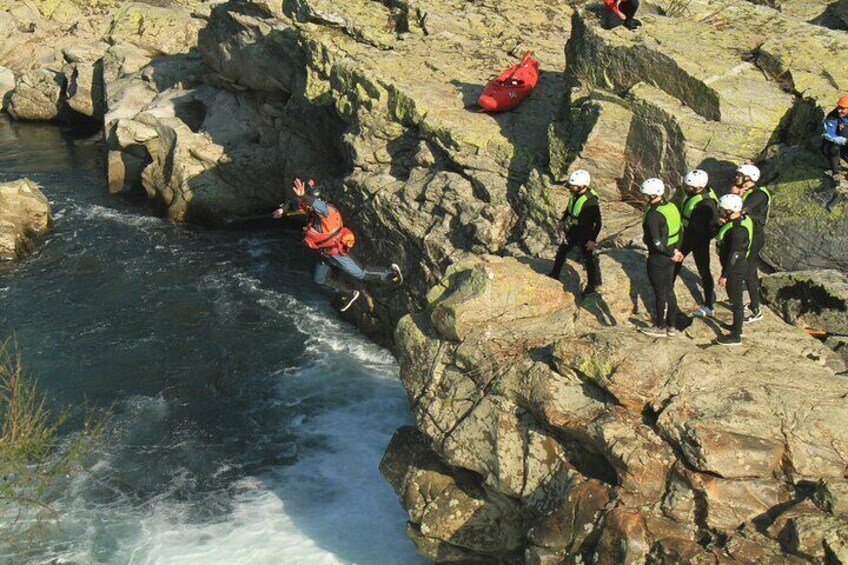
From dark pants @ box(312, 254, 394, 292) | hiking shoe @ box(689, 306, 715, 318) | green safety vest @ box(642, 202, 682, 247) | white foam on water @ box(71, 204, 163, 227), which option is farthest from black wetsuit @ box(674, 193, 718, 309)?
white foam on water @ box(71, 204, 163, 227)

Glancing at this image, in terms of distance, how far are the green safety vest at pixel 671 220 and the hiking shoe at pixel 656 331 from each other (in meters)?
1.25

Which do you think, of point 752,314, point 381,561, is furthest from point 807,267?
point 381,561

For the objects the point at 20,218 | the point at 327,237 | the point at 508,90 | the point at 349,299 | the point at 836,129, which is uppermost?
the point at 836,129

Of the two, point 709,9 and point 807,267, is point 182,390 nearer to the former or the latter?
point 807,267

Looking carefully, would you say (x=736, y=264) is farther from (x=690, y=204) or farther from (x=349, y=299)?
(x=349, y=299)

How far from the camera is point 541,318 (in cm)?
1308

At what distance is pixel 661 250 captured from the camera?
475 inches

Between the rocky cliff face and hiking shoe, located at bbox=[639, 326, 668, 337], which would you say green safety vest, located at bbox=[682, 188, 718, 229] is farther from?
hiking shoe, located at bbox=[639, 326, 668, 337]

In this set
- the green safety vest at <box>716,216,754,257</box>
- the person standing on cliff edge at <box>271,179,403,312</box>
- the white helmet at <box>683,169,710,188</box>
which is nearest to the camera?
the green safety vest at <box>716,216,754,257</box>

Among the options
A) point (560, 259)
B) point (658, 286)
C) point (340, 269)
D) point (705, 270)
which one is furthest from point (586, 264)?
point (340, 269)

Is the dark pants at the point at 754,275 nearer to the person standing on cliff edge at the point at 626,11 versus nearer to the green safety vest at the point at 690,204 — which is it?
the green safety vest at the point at 690,204

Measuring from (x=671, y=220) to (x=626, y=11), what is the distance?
903 cm

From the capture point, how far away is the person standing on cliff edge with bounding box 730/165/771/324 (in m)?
12.8

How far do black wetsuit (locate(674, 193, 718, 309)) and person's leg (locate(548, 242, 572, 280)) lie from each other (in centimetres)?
176
